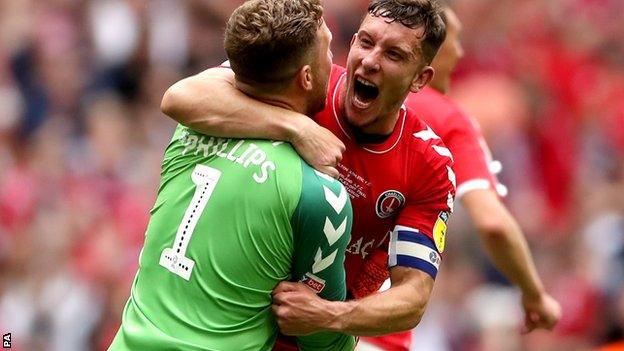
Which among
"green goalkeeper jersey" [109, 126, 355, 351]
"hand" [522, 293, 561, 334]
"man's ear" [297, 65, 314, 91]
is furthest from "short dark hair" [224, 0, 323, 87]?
"hand" [522, 293, 561, 334]

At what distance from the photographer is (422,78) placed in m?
5.68

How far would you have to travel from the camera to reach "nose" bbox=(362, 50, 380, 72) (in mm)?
5496

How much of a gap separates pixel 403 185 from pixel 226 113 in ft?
2.49

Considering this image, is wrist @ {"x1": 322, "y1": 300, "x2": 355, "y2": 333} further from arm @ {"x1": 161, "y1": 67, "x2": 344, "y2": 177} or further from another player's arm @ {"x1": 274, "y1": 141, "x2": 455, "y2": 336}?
arm @ {"x1": 161, "y1": 67, "x2": 344, "y2": 177}

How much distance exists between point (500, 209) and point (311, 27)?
2.11 m

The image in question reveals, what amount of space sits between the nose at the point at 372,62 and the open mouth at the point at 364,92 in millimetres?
48

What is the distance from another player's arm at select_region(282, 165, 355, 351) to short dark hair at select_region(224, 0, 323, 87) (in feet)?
1.16

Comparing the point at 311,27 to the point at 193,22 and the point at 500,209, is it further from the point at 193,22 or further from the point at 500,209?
the point at 193,22

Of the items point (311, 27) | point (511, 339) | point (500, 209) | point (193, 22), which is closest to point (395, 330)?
point (311, 27)

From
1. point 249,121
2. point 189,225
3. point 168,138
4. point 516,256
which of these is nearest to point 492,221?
point 516,256

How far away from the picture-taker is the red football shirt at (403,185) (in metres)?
5.56

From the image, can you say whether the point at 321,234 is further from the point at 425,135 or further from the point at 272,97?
the point at 425,135

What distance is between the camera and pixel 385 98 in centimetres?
555

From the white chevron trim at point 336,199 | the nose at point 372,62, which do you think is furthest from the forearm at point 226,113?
the nose at point 372,62
